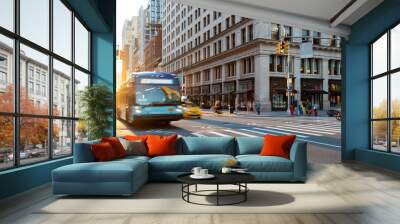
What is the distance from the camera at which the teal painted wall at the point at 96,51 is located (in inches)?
208

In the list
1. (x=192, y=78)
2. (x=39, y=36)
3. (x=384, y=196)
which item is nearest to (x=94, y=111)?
(x=39, y=36)

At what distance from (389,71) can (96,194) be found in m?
6.09

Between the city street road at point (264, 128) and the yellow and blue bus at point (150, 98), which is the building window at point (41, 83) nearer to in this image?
the yellow and blue bus at point (150, 98)

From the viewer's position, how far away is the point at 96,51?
8125 mm

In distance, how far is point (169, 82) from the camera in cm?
1009

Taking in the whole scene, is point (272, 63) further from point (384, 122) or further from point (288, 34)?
point (384, 122)

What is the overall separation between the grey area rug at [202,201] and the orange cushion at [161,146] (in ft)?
3.96

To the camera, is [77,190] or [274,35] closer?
[77,190]

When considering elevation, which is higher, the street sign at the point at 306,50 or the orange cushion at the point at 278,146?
the street sign at the point at 306,50

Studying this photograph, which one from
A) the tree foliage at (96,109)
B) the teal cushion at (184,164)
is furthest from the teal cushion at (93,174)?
the tree foliage at (96,109)

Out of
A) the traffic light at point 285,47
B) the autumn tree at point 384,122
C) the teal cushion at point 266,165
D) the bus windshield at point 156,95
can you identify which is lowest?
the teal cushion at point 266,165

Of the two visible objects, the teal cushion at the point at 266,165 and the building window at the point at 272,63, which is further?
the building window at the point at 272,63

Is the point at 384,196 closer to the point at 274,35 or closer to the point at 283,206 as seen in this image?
the point at 283,206

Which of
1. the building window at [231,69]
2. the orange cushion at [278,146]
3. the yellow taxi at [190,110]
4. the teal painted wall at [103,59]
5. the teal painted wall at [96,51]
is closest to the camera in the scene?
the teal painted wall at [96,51]
